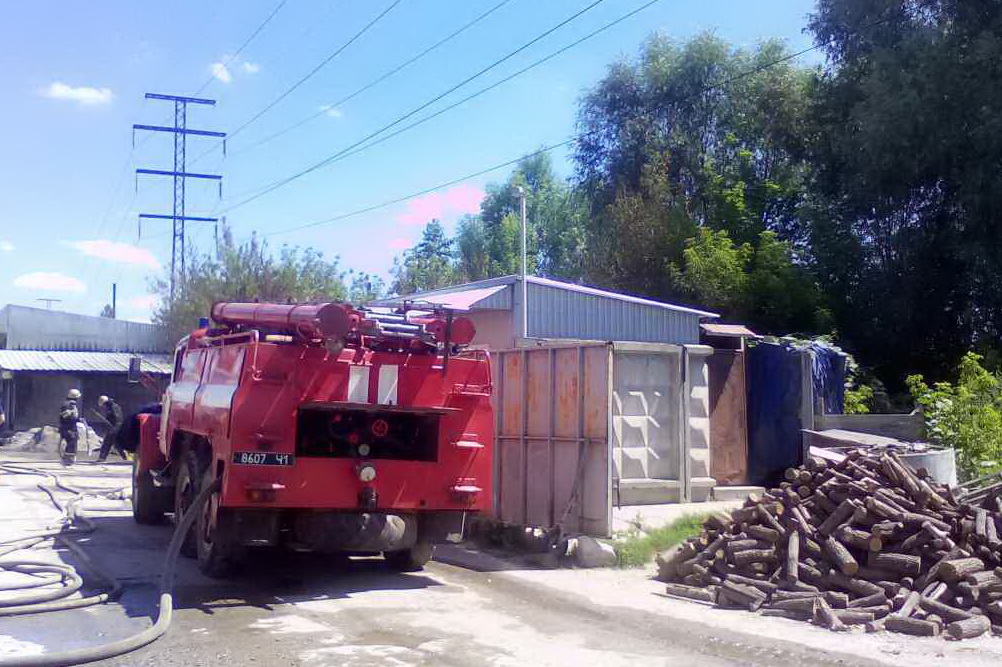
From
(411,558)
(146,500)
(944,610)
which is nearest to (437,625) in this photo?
(411,558)

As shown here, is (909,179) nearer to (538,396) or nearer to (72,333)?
(538,396)

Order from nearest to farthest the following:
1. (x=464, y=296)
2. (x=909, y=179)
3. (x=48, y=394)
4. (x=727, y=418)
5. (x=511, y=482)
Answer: (x=511, y=482) → (x=727, y=418) → (x=464, y=296) → (x=909, y=179) → (x=48, y=394)

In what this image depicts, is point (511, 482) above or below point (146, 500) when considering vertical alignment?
above

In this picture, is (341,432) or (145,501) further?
(145,501)

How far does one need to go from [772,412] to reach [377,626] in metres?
9.79

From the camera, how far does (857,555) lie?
974 centimetres

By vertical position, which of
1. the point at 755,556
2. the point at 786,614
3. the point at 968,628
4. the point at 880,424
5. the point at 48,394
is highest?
the point at 48,394

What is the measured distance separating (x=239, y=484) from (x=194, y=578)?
6.40 ft

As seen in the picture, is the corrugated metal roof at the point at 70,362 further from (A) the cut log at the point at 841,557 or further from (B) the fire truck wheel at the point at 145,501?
(A) the cut log at the point at 841,557

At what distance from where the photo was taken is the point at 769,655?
7625mm

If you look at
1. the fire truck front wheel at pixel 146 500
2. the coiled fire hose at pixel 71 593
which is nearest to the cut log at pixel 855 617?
the coiled fire hose at pixel 71 593

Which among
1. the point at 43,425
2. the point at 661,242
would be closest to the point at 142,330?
the point at 43,425

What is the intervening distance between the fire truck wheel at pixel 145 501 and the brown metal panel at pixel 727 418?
337 inches


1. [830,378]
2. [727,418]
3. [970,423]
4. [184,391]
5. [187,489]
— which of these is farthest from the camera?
[830,378]
